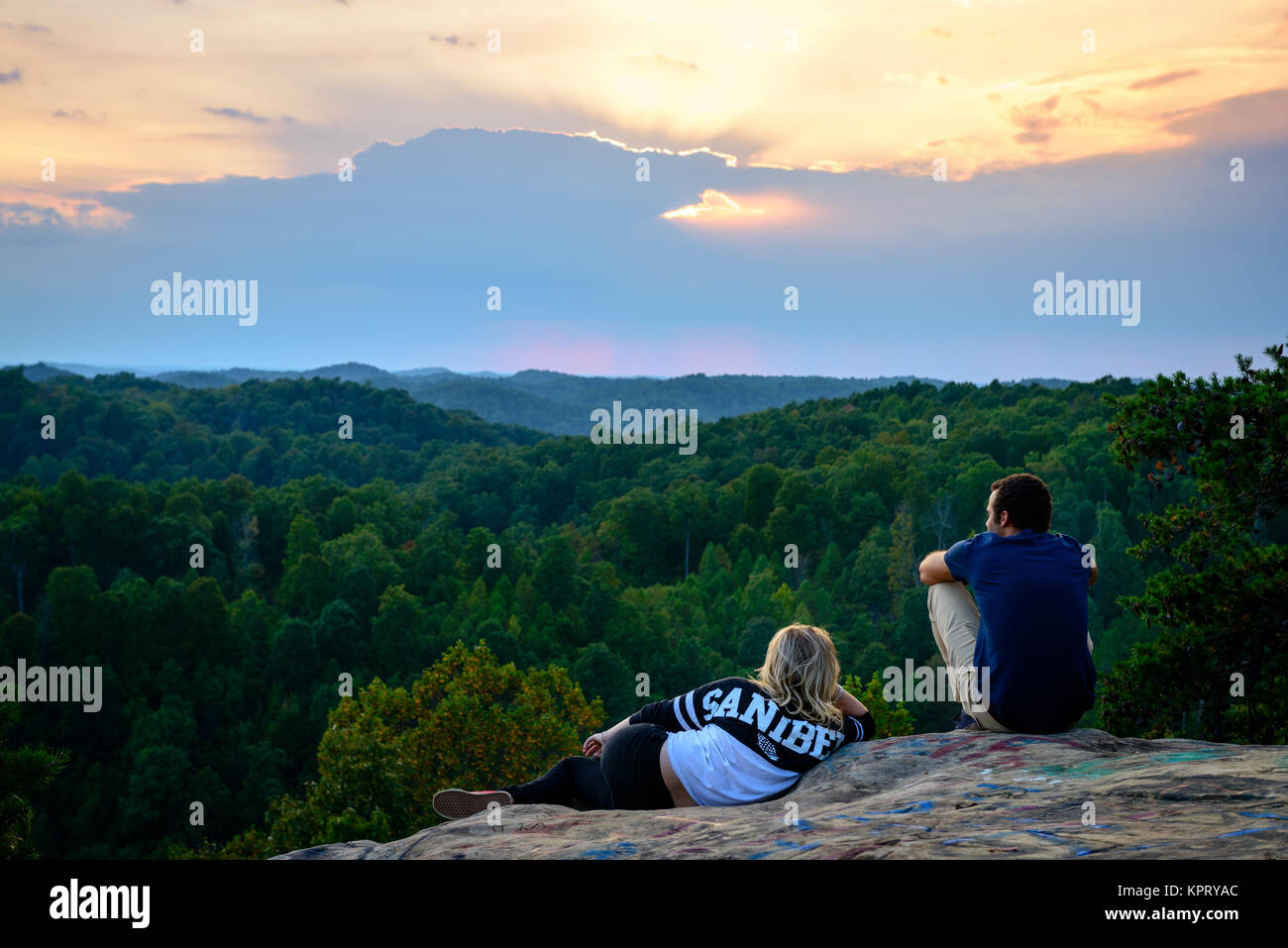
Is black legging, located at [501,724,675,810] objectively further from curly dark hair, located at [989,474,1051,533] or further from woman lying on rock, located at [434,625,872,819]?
curly dark hair, located at [989,474,1051,533]

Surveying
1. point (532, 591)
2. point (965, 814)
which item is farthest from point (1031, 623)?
point (532, 591)

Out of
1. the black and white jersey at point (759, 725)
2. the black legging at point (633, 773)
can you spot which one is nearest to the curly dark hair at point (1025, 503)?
the black and white jersey at point (759, 725)

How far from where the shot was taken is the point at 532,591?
57.0 meters

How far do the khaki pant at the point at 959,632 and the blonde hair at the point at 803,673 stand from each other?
96 cm

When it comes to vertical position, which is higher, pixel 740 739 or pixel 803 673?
pixel 803 673

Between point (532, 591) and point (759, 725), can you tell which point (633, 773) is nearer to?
point (759, 725)

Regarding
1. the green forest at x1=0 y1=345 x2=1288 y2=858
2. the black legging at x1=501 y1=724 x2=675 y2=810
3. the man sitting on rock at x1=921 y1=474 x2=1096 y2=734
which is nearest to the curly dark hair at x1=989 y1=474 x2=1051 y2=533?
the man sitting on rock at x1=921 y1=474 x2=1096 y2=734

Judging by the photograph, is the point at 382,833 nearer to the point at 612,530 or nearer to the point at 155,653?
the point at 155,653

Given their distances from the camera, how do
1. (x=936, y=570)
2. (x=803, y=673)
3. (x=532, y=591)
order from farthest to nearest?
(x=532, y=591)
(x=936, y=570)
(x=803, y=673)

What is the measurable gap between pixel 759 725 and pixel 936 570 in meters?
1.57

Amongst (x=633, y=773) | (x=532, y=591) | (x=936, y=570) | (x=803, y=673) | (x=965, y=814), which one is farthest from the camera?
(x=532, y=591)

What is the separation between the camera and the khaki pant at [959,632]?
5973 mm

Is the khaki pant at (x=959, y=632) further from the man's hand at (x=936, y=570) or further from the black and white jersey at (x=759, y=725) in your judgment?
the black and white jersey at (x=759, y=725)

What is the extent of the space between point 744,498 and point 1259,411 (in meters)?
71.5
